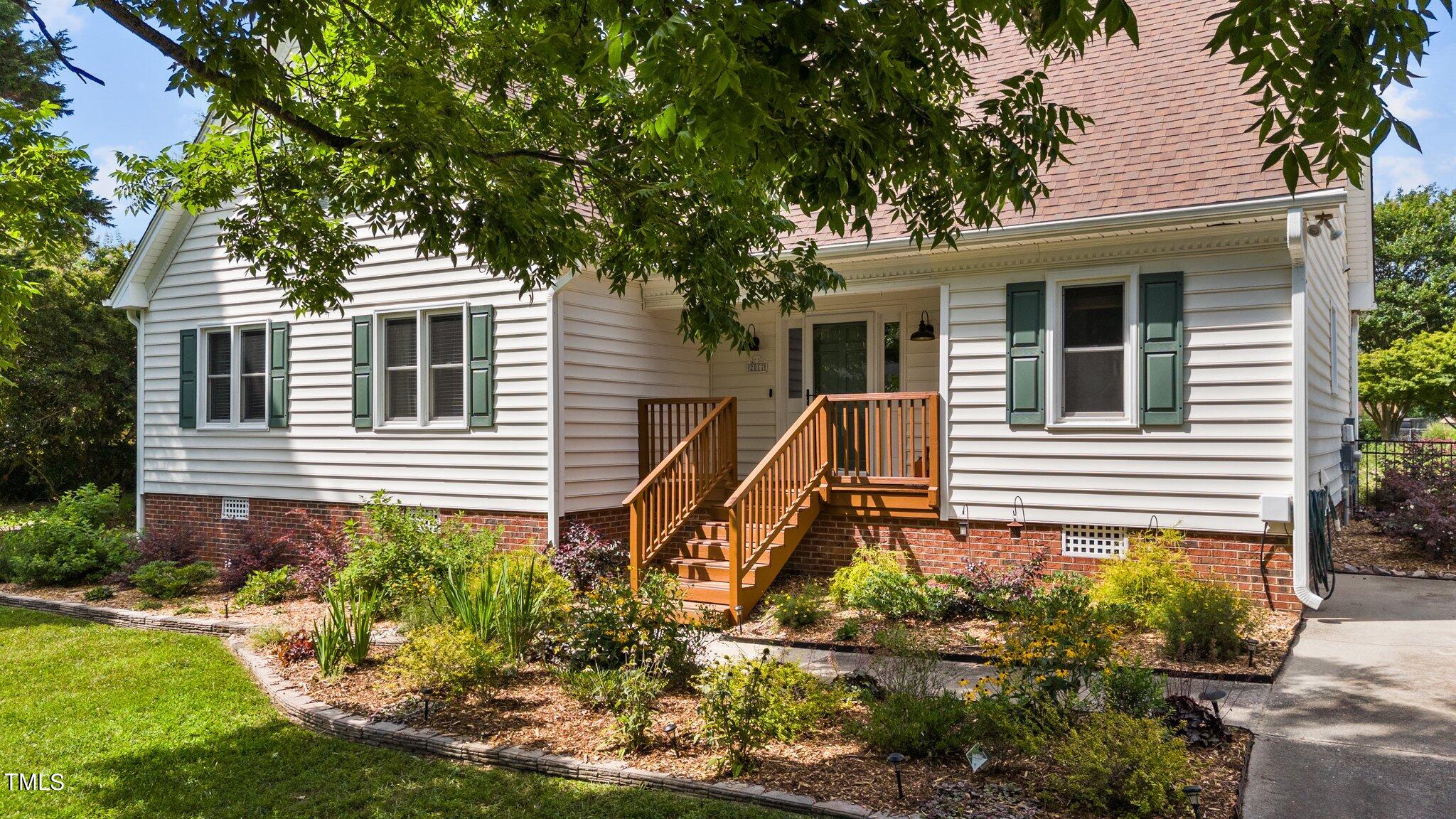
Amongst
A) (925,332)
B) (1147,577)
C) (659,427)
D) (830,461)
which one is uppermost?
(925,332)

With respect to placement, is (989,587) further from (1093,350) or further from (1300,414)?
(1300,414)

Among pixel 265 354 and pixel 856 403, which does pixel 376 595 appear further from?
pixel 265 354

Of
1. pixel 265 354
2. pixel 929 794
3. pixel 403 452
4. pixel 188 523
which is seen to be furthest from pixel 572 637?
pixel 188 523

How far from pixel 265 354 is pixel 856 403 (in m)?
8.41

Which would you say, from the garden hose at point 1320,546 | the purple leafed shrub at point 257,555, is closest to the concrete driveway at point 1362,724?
the garden hose at point 1320,546

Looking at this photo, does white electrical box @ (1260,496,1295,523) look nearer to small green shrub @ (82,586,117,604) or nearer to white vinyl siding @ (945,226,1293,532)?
white vinyl siding @ (945,226,1293,532)

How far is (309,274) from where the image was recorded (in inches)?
306

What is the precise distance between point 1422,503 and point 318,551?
13447mm

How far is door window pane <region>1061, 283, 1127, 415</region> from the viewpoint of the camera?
880 cm

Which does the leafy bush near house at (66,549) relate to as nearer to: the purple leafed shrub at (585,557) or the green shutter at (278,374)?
the green shutter at (278,374)

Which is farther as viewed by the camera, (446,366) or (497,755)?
(446,366)

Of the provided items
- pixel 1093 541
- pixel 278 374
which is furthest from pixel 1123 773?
pixel 278 374

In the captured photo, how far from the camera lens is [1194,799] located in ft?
13.5

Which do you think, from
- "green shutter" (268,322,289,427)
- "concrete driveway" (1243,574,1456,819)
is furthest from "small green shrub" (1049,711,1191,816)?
"green shutter" (268,322,289,427)
